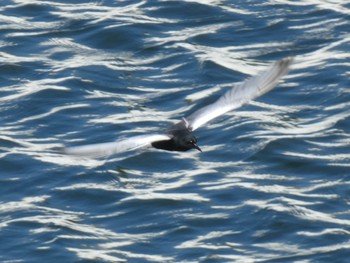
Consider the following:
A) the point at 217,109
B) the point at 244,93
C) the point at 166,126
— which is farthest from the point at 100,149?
the point at 166,126

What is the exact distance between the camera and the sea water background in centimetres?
1725

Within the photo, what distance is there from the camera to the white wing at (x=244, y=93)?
15922mm

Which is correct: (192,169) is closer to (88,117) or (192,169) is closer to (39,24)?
(88,117)

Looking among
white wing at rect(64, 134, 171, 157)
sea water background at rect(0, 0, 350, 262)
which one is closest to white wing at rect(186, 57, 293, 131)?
white wing at rect(64, 134, 171, 157)

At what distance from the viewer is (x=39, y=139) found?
1941cm

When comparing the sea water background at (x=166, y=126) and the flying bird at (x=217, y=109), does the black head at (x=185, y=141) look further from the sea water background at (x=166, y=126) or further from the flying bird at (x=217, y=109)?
the sea water background at (x=166, y=126)

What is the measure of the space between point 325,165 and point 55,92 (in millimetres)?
3767

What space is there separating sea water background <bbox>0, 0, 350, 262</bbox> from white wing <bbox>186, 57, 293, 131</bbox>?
157 centimetres

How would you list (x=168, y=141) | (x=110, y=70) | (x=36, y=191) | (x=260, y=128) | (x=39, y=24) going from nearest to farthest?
(x=168, y=141) < (x=36, y=191) < (x=260, y=128) < (x=110, y=70) < (x=39, y=24)

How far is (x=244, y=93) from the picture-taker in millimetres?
16109

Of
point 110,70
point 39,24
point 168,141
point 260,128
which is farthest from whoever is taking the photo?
point 39,24

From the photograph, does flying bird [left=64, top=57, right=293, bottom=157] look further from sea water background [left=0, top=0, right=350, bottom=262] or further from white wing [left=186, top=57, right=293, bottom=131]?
sea water background [left=0, top=0, right=350, bottom=262]

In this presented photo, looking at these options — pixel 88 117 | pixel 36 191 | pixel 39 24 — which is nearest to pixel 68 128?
pixel 88 117

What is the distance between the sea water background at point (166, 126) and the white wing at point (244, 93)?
1.57 meters
